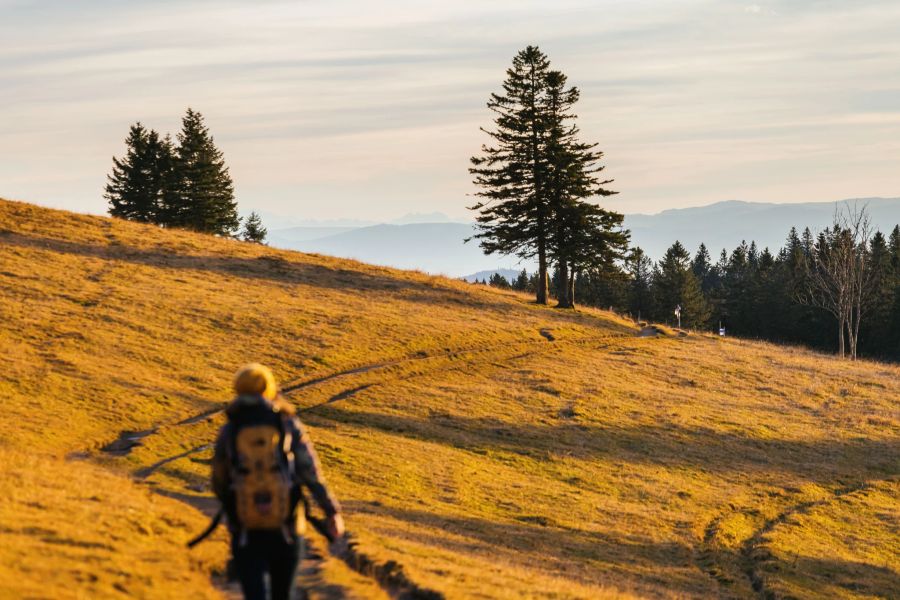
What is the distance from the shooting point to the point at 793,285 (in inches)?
4985

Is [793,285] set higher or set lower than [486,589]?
higher

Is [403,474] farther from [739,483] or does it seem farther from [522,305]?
[522,305]

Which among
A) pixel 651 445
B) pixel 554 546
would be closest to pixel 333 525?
pixel 554 546

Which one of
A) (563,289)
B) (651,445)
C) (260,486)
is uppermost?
(563,289)

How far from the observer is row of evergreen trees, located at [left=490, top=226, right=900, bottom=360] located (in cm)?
11562

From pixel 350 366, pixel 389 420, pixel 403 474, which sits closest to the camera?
pixel 403 474

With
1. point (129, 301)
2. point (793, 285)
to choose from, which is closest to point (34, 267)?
point (129, 301)

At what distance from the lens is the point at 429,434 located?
33281 millimetres

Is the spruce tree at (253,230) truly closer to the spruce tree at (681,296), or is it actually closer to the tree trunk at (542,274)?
the tree trunk at (542,274)

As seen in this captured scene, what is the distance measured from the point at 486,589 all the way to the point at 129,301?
3360 cm

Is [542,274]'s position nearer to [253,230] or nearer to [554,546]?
[554,546]

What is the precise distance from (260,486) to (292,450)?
488mm

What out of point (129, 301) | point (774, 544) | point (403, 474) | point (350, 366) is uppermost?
point (129, 301)

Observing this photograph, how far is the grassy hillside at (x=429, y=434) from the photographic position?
16047 millimetres
